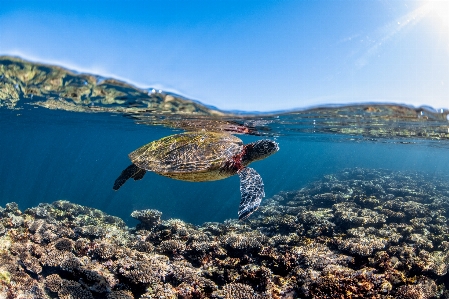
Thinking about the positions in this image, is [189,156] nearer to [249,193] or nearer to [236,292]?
[249,193]

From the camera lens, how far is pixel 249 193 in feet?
20.4

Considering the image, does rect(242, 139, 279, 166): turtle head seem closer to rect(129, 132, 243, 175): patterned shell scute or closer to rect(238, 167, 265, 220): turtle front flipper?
rect(129, 132, 243, 175): patterned shell scute

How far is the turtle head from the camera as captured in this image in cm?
758

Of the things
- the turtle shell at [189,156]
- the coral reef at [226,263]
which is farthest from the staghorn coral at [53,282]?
the turtle shell at [189,156]

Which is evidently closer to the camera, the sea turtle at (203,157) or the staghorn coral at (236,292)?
the staghorn coral at (236,292)

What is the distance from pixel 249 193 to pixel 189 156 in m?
2.30

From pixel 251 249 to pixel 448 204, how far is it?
1316cm

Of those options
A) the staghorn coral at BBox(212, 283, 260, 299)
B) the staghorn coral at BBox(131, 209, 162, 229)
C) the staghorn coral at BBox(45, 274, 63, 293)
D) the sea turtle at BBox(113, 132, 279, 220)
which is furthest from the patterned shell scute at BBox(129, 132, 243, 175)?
the staghorn coral at BBox(45, 274, 63, 293)

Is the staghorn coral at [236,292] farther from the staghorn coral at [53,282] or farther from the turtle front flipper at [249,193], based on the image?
the staghorn coral at [53,282]

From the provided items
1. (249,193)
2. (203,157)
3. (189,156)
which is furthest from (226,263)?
(189,156)

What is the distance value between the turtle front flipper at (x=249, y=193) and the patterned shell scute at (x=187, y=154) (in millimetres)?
832

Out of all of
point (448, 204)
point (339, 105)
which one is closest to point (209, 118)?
point (339, 105)

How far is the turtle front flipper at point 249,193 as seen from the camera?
5367 millimetres

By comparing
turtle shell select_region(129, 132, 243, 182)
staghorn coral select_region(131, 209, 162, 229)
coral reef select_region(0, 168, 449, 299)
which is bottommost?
staghorn coral select_region(131, 209, 162, 229)
